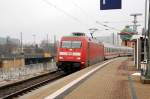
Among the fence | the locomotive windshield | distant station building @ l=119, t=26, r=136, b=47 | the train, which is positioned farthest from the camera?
distant station building @ l=119, t=26, r=136, b=47

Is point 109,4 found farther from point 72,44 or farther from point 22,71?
point 72,44

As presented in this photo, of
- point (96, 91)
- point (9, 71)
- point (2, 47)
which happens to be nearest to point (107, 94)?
point (96, 91)

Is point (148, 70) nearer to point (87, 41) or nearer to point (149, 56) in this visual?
point (149, 56)

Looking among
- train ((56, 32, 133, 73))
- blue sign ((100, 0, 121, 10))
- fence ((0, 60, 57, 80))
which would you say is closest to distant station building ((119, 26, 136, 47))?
Answer: fence ((0, 60, 57, 80))

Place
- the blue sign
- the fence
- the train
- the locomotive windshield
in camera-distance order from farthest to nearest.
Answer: the locomotive windshield → the train → the fence → the blue sign

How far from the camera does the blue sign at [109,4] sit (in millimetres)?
23625

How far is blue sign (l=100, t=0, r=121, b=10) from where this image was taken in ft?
77.5

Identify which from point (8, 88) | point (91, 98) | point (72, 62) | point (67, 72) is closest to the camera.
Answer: point (91, 98)

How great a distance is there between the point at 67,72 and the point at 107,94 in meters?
21.1

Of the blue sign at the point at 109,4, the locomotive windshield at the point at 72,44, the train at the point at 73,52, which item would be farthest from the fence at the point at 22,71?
the blue sign at the point at 109,4

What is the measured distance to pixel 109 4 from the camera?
2395 centimetres

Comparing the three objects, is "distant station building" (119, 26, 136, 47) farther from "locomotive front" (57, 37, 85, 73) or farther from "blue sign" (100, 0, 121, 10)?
"blue sign" (100, 0, 121, 10)

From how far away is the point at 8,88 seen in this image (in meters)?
21.8

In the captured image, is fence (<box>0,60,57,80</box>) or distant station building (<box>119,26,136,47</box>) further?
distant station building (<box>119,26,136,47</box>)
